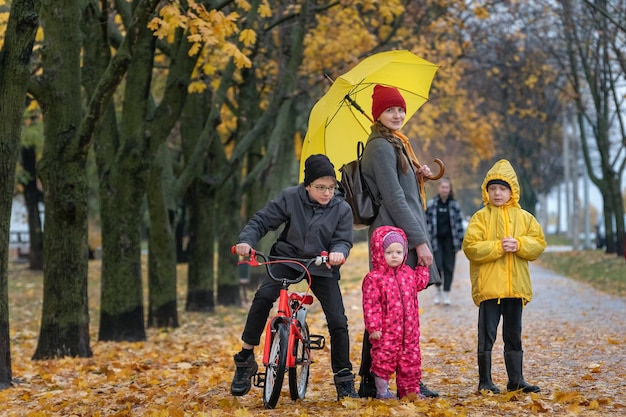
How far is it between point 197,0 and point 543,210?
60.3 metres

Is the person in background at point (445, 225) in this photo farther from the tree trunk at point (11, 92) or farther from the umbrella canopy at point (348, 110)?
the tree trunk at point (11, 92)

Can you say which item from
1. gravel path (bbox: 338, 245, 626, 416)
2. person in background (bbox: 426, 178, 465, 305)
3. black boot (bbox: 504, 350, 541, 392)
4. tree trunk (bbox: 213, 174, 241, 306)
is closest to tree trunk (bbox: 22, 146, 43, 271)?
tree trunk (bbox: 213, 174, 241, 306)

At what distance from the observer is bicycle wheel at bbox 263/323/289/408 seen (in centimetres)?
658

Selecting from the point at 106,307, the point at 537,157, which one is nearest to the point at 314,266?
the point at 106,307

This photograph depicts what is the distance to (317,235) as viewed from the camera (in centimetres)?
687

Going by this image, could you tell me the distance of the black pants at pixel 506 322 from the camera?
7277 millimetres

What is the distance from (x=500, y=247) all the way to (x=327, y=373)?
2.62 m

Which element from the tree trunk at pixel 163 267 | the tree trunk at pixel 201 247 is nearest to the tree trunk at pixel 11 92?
the tree trunk at pixel 163 267

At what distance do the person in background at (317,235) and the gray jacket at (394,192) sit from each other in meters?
0.26

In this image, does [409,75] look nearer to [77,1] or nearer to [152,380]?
[152,380]

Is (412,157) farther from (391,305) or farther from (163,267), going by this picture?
(163,267)

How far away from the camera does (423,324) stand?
13969mm

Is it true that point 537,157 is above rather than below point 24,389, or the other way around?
above

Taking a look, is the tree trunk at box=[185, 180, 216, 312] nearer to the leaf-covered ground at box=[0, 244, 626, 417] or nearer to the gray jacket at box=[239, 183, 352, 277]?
the leaf-covered ground at box=[0, 244, 626, 417]
